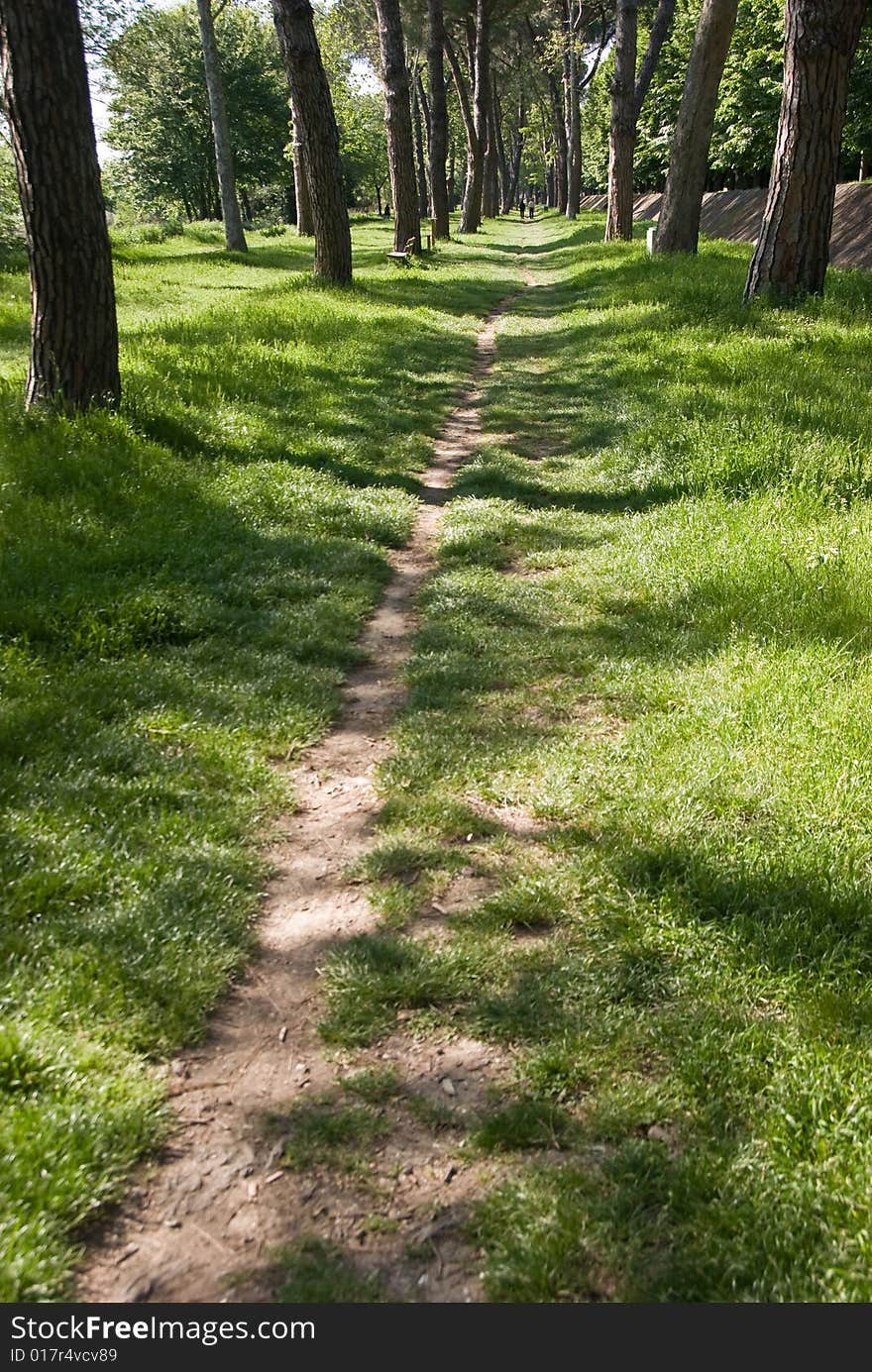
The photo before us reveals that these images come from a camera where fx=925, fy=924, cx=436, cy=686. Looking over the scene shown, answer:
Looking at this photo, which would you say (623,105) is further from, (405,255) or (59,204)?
(59,204)

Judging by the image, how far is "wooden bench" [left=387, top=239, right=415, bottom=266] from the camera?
858 inches

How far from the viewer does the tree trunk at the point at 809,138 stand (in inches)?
389

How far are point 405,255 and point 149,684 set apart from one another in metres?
20.6

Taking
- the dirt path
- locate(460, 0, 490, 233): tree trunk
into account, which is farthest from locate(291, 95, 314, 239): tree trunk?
the dirt path

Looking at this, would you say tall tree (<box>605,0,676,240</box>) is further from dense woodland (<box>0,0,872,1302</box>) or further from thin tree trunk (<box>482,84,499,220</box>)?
thin tree trunk (<box>482,84,499,220</box>)

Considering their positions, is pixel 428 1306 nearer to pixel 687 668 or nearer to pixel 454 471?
pixel 687 668

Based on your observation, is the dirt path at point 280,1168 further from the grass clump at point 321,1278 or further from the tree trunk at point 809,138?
the tree trunk at point 809,138

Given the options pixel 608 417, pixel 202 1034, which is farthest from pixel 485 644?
pixel 608 417

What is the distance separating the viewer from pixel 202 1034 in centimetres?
286

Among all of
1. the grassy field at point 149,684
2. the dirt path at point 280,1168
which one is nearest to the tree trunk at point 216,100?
the grassy field at point 149,684

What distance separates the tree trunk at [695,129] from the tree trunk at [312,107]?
5.87 m

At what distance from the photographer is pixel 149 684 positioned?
15.5ft

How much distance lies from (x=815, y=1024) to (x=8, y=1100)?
228 centimetres

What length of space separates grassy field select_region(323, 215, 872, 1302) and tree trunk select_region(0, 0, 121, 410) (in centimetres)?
329
